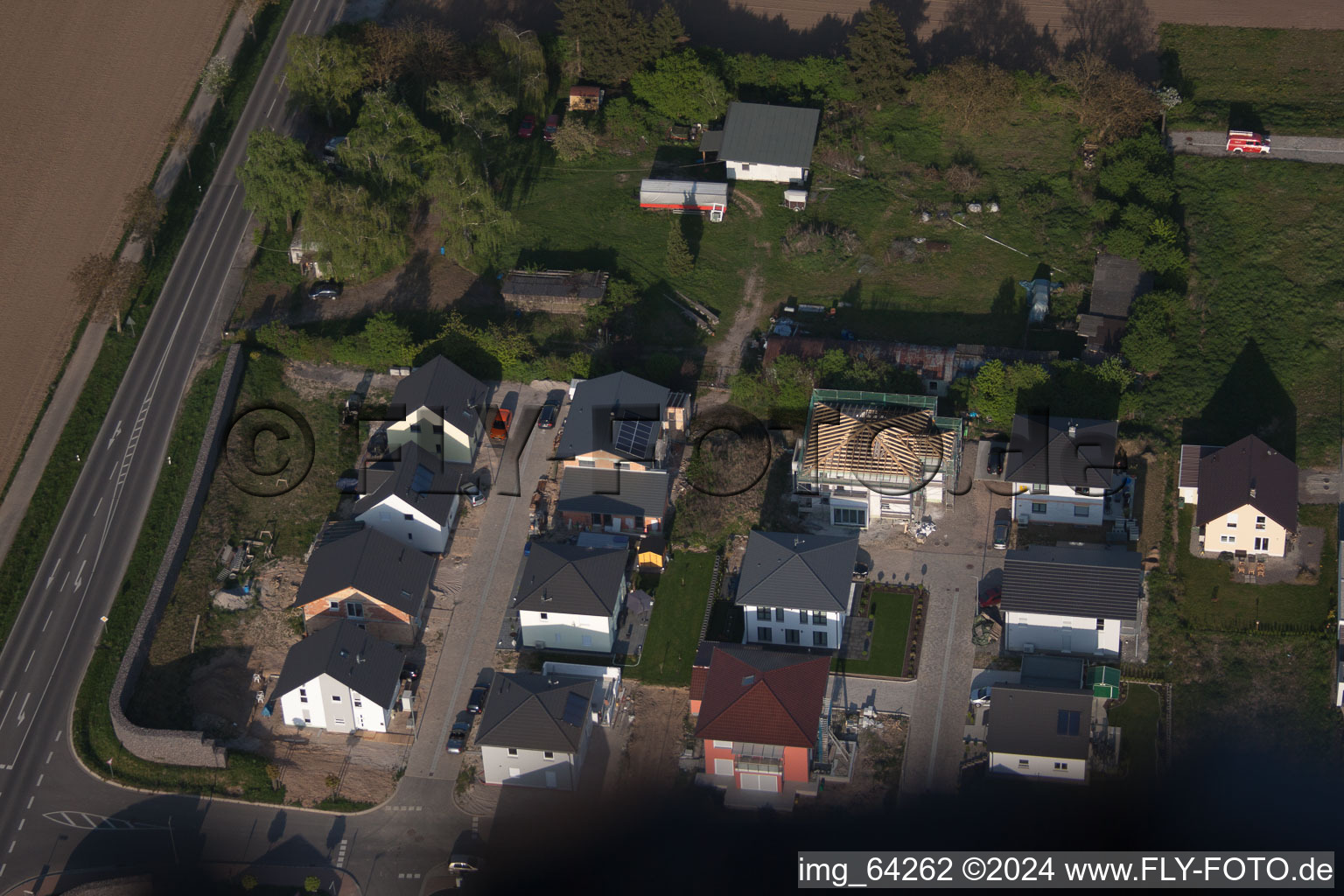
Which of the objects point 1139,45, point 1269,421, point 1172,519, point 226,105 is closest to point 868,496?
point 1172,519

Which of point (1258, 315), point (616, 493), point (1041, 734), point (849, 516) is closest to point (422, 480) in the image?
point (616, 493)

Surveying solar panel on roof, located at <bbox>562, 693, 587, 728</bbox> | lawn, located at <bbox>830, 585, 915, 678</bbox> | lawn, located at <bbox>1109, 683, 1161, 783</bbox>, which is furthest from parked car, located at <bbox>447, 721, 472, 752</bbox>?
lawn, located at <bbox>1109, 683, 1161, 783</bbox>

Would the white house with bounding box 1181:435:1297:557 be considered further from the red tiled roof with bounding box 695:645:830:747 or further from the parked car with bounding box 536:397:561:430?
the parked car with bounding box 536:397:561:430

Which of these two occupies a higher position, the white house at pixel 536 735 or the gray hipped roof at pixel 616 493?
the gray hipped roof at pixel 616 493

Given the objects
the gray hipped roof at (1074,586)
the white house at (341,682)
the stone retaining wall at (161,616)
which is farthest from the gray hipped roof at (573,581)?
the gray hipped roof at (1074,586)

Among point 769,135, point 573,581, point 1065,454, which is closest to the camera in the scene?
point 573,581

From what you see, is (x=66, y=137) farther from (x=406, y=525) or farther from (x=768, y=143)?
(x=768, y=143)

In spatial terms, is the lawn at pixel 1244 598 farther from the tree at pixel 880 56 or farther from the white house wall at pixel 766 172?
the tree at pixel 880 56
